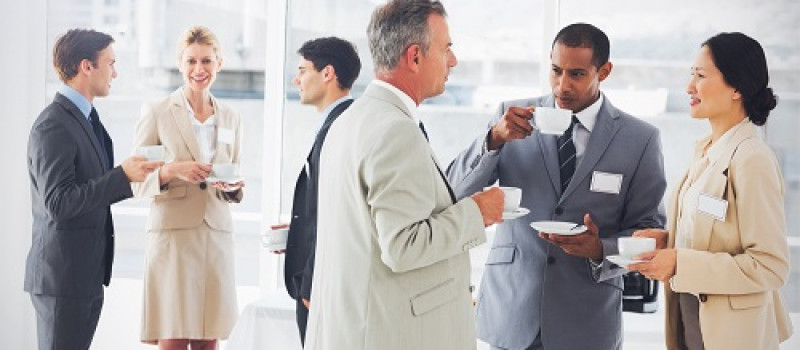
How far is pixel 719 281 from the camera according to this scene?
2.43 m

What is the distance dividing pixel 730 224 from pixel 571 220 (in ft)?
1.49

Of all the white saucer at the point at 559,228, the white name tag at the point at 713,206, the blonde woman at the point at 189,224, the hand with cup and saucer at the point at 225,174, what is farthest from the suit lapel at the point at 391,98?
the blonde woman at the point at 189,224

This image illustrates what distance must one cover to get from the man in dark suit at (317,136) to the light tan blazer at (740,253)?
117cm

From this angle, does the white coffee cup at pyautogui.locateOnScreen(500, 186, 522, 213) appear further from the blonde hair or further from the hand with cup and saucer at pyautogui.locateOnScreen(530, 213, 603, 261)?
the blonde hair

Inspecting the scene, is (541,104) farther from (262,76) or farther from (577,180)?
(262,76)

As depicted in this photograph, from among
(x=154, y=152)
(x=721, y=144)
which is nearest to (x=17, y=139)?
(x=154, y=152)

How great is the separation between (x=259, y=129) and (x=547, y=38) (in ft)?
5.31

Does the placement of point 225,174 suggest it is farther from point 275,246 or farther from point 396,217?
point 396,217

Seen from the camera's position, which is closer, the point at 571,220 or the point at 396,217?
the point at 396,217

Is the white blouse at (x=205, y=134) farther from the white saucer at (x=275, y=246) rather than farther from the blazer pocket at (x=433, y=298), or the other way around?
the blazer pocket at (x=433, y=298)

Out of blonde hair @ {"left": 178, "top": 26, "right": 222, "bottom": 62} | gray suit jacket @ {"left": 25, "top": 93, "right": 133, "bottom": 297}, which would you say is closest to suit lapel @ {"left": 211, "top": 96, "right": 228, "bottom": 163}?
blonde hair @ {"left": 178, "top": 26, "right": 222, "bottom": 62}

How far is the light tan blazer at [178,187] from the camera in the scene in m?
3.85

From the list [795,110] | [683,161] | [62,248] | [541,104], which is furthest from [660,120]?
[62,248]

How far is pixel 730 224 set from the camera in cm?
247
